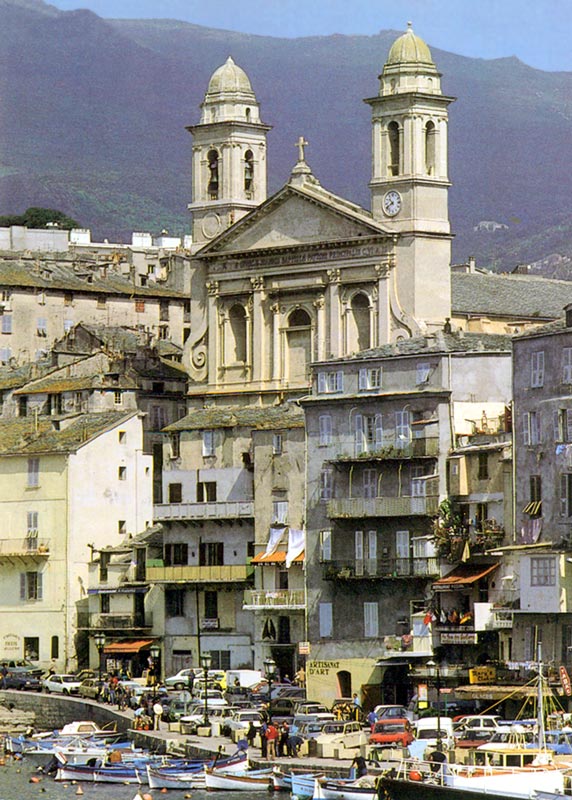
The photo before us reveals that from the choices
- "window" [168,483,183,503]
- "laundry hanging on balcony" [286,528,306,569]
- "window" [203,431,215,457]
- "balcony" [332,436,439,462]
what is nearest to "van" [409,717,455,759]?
"balcony" [332,436,439,462]

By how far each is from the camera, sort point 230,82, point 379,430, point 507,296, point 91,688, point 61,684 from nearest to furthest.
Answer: point 379,430
point 91,688
point 61,684
point 230,82
point 507,296

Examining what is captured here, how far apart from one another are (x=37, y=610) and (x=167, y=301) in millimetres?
45158

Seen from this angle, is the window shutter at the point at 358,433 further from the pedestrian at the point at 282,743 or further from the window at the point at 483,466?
the pedestrian at the point at 282,743

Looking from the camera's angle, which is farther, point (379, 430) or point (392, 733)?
point (379, 430)

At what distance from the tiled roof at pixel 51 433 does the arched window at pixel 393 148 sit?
61.8ft

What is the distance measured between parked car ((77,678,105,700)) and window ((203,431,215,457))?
46.9 ft

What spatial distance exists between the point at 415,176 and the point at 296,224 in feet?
26.8

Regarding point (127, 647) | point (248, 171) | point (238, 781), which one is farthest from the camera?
point (248, 171)

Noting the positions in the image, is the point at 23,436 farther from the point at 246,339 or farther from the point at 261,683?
the point at 261,683

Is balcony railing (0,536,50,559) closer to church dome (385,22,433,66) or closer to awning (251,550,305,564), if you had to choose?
awning (251,550,305,564)

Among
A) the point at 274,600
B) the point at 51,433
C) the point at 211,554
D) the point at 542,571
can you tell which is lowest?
the point at 274,600

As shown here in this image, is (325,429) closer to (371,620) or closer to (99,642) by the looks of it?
(371,620)

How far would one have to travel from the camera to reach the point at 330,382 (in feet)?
380

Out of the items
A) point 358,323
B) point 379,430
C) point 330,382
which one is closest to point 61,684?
point 330,382
